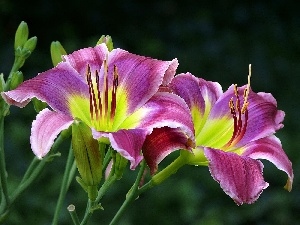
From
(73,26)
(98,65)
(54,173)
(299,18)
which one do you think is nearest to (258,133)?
(98,65)

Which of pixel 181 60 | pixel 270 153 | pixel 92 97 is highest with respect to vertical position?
pixel 92 97

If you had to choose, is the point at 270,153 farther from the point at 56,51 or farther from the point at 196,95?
the point at 56,51

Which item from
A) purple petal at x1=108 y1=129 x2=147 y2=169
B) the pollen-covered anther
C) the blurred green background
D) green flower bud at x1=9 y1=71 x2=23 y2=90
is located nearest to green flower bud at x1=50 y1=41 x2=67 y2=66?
green flower bud at x1=9 y1=71 x2=23 y2=90

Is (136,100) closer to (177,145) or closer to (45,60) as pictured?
(177,145)

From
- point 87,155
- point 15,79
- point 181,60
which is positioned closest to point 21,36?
point 15,79

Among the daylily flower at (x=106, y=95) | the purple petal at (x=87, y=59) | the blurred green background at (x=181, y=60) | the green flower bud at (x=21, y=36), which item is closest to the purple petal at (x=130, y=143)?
the daylily flower at (x=106, y=95)

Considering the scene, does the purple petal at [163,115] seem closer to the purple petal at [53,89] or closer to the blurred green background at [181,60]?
the purple petal at [53,89]

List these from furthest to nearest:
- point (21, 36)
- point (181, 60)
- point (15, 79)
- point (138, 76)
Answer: point (181, 60) < point (21, 36) < point (15, 79) < point (138, 76)

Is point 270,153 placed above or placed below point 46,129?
below
